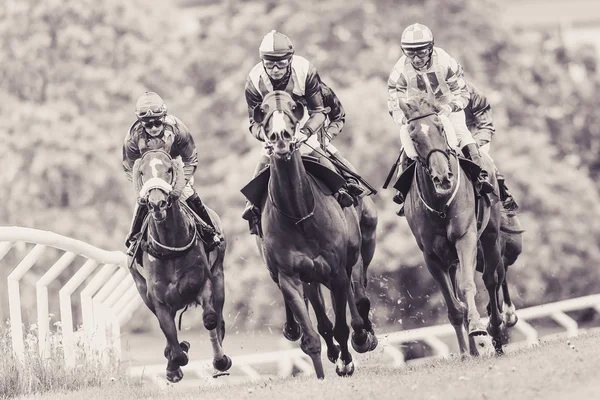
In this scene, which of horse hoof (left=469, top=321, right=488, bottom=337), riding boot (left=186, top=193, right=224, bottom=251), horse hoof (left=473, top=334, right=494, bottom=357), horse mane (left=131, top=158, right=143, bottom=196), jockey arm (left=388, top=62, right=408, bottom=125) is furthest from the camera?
riding boot (left=186, top=193, right=224, bottom=251)

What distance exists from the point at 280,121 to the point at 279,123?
2 cm

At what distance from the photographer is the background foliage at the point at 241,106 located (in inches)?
1072

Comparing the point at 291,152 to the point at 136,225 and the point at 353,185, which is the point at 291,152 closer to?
the point at 353,185

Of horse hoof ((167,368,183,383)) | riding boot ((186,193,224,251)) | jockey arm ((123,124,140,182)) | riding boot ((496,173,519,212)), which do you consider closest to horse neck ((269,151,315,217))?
riding boot ((186,193,224,251))

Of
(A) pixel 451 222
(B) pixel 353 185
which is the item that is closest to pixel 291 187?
(B) pixel 353 185

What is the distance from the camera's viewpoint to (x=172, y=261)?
40.6 ft

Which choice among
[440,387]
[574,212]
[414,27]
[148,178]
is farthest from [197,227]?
[574,212]

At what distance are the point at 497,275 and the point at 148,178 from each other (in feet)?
12.0

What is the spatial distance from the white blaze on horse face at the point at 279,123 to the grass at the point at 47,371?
11.6ft

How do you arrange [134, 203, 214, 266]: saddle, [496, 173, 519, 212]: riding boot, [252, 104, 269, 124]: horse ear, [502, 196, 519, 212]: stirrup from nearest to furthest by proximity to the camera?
[252, 104, 269, 124]: horse ear < [134, 203, 214, 266]: saddle < [496, 173, 519, 212]: riding boot < [502, 196, 519, 212]: stirrup

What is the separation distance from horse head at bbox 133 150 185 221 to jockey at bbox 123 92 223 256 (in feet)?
0.93

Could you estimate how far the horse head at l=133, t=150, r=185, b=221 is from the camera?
11617 millimetres

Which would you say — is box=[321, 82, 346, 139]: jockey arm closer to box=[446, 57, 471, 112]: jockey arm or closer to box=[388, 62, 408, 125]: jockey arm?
box=[388, 62, 408, 125]: jockey arm

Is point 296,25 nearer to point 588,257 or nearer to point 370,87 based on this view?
point 370,87
